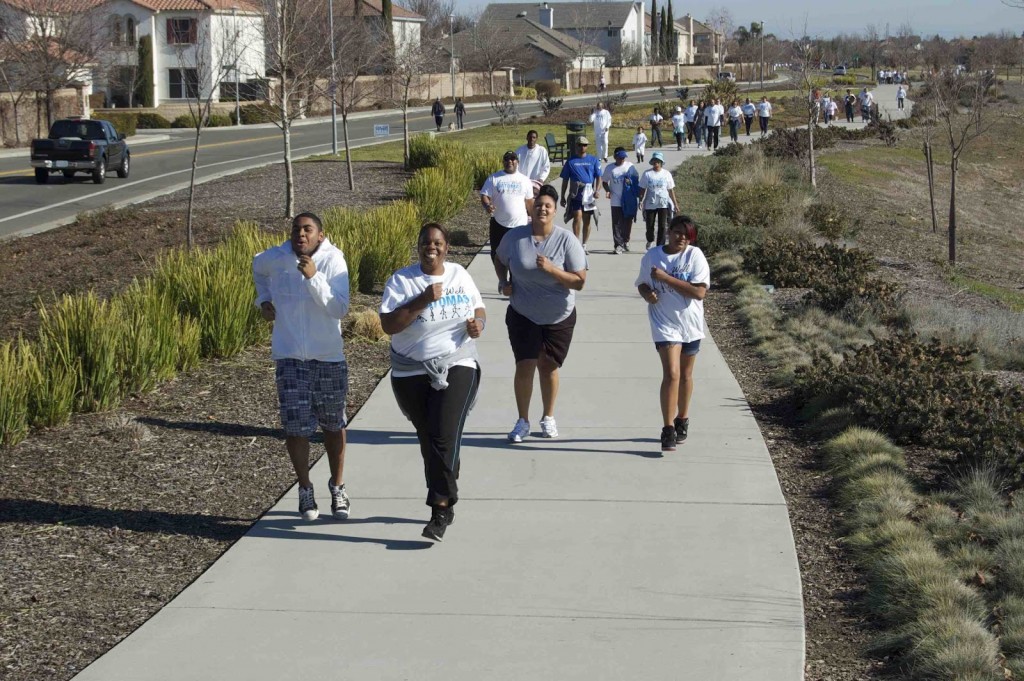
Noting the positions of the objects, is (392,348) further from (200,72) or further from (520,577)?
(200,72)

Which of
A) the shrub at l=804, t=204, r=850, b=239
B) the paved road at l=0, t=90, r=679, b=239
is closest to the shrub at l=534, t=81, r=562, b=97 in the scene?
the paved road at l=0, t=90, r=679, b=239

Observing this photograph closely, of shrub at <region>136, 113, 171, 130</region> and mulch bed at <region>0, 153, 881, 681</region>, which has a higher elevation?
shrub at <region>136, 113, 171, 130</region>

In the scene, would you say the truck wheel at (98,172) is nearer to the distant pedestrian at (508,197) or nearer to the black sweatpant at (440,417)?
the distant pedestrian at (508,197)

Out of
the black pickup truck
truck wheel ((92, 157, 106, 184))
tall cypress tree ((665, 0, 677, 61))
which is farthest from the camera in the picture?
tall cypress tree ((665, 0, 677, 61))

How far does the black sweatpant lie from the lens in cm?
641

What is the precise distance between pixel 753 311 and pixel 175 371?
6144 mm

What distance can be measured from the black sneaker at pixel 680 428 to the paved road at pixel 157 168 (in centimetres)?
1553

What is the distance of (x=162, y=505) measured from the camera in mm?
7215

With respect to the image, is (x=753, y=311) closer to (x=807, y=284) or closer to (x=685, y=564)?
(x=807, y=284)

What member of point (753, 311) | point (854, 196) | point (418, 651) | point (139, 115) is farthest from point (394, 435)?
point (139, 115)

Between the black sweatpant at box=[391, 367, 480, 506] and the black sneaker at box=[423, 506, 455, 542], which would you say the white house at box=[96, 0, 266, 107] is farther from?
the black sneaker at box=[423, 506, 455, 542]

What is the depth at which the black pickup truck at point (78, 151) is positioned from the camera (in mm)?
30125

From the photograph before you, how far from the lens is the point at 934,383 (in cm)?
883

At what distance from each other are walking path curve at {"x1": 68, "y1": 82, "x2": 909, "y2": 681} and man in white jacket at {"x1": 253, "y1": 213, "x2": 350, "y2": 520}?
0.62 meters
